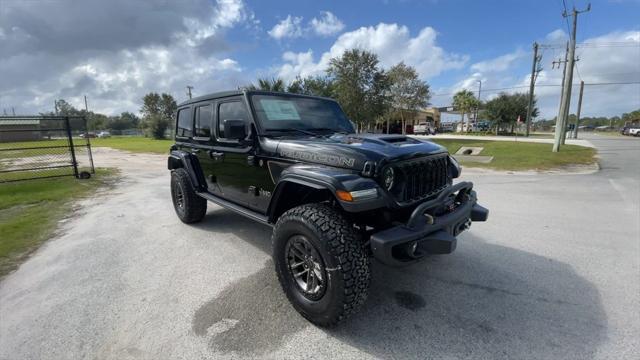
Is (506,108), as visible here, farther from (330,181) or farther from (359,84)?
(330,181)

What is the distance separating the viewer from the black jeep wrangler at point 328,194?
7.45 ft

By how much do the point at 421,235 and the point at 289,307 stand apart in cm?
130

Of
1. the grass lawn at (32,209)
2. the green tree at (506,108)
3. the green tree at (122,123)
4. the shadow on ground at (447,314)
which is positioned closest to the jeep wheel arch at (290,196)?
the shadow on ground at (447,314)

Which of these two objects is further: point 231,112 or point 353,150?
point 231,112

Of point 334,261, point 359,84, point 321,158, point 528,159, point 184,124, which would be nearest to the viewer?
point 334,261

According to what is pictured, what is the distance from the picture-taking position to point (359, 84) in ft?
79.0

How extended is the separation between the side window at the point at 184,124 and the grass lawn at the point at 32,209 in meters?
2.42

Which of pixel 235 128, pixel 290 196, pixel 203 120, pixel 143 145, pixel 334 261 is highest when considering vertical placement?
pixel 203 120

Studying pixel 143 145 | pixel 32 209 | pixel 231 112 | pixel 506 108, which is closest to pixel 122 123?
pixel 143 145

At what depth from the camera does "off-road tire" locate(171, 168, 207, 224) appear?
4645 mm

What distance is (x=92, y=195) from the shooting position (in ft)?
24.0

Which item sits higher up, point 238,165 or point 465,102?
point 465,102

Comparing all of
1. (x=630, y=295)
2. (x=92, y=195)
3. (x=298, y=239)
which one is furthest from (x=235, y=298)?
(x=92, y=195)

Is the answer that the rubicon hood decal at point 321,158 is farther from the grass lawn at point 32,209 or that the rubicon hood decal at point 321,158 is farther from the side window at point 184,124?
the grass lawn at point 32,209
